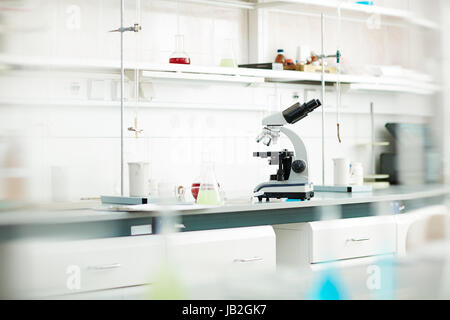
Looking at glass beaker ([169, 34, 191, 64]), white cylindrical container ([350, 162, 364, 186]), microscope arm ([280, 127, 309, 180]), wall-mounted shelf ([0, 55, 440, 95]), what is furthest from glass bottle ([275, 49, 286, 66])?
microscope arm ([280, 127, 309, 180])

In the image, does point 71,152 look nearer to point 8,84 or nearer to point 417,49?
point 8,84

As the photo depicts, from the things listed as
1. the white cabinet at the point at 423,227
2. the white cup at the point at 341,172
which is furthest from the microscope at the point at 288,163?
the white cabinet at the point at 423,227

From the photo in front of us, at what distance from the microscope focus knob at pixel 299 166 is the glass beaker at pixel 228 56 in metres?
0.83

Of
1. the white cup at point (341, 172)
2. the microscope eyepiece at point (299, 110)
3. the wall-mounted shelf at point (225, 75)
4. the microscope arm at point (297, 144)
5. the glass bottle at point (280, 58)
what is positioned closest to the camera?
the microscope eyepiece at point (299, 110)

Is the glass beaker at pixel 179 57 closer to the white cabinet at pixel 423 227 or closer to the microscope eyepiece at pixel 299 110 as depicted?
the microscope eyepiece at pixel 299 110

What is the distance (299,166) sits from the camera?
2.18 metres

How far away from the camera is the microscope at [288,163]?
84.5 inches

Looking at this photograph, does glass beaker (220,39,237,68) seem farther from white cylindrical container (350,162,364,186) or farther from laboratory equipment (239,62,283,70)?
white cylindrical container (350,162,364,186)

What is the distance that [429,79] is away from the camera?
402 millimetres

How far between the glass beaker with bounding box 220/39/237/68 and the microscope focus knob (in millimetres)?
833

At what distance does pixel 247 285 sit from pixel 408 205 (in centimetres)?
13

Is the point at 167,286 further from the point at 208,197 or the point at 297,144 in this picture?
the point at 297,144

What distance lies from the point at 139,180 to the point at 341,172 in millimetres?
1036
